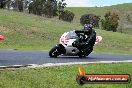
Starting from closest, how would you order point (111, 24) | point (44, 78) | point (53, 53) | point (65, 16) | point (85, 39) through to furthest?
point (44, 78), point (53, 53), point (85, 39), point (111, 24), point (65, 16)

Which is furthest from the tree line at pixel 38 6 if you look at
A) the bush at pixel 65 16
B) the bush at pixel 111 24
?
the bush at pixel 111 24

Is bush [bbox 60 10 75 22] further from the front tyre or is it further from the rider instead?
the front tyre

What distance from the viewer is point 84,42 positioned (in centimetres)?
2166

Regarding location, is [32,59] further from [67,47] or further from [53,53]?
[67,47]

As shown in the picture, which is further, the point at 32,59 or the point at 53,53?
the point at 53,53

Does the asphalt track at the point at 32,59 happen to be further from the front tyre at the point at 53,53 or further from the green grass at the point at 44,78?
the green grass at the point at 44,78

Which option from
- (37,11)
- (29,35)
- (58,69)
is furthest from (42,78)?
(37,11)

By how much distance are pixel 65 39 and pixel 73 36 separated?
0.50 m

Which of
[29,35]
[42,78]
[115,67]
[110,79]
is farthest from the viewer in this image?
[29,35]

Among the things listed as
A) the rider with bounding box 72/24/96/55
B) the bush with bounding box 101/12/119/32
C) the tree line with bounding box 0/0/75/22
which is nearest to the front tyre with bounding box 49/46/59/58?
the rider with bounding box 72/24/96/55

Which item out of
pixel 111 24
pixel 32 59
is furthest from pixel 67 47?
pixel 111 24

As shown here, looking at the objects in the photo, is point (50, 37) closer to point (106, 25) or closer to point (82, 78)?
point (82, 78)

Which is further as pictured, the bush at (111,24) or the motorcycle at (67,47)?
the bush at (111,24)

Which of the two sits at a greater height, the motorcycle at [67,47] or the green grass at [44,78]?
the green grass at [44,78]
